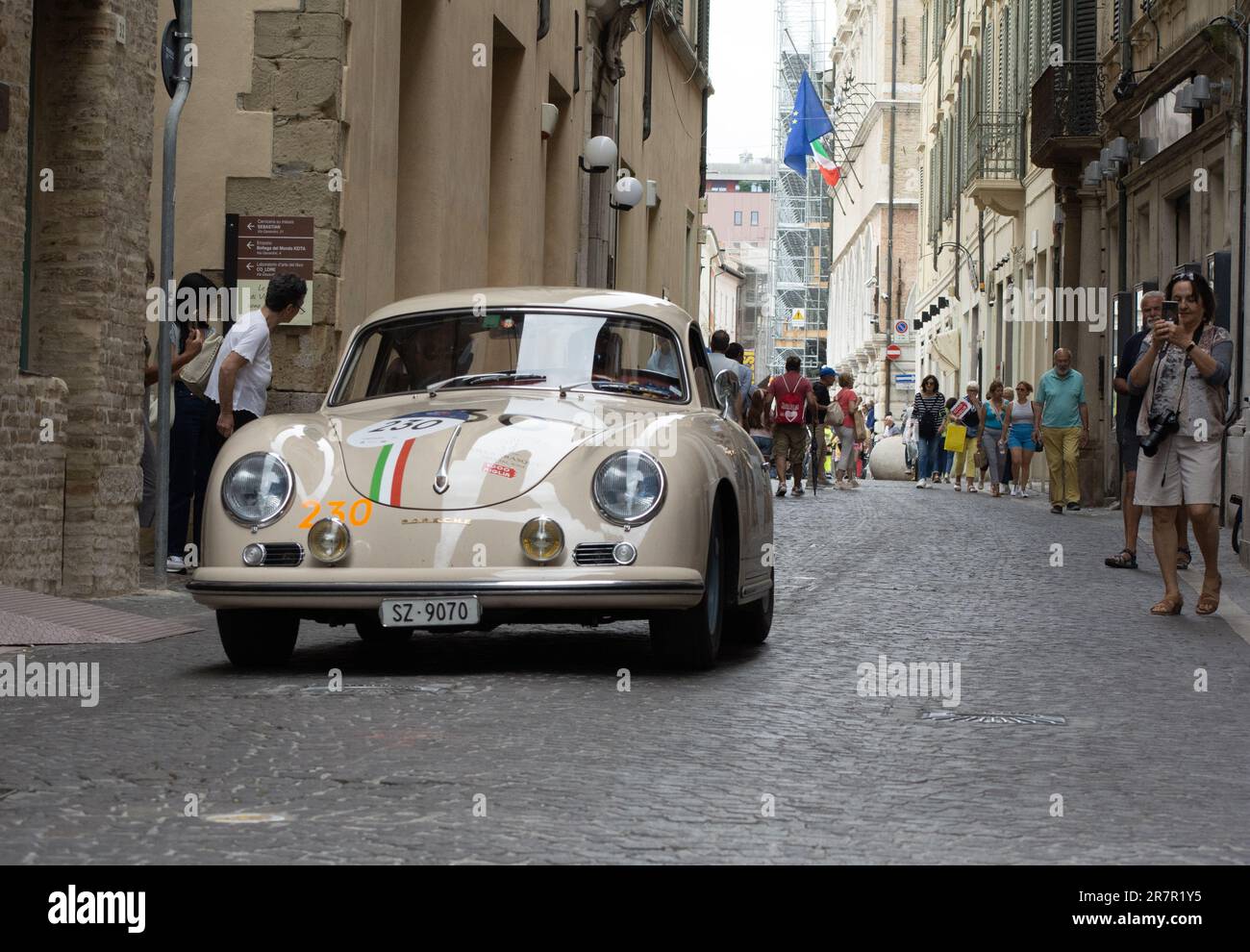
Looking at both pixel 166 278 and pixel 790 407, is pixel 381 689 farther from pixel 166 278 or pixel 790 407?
pixel 790 407

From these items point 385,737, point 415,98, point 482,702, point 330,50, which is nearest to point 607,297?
point 482,702

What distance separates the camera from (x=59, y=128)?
11789 millimetres

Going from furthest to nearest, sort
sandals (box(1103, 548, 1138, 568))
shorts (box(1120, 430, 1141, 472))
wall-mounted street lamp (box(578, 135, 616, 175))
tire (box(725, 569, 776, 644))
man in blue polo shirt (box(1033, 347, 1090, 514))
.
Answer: wall-mounted street lamp (box(578, 135, 616, 175)) → man in blue polo shirt (box(1033, 347, 1090, 514)) → shorts (box(1120, 430, 1141, 472)) → sandals (box(1103, 548, 1138, 568)) → tire (box(725, 569, 776, 644))

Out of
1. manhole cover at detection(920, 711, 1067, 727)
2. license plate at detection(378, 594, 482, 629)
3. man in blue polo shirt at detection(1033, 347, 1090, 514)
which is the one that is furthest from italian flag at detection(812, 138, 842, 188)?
manhole cover at detection(920, 711, 1067, 727)

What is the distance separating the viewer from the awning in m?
53.7

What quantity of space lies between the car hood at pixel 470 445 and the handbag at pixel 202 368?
440cm

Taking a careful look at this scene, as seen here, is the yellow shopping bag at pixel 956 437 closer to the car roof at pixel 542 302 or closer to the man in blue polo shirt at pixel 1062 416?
the man in blue polo shirt at pixel 1062 416

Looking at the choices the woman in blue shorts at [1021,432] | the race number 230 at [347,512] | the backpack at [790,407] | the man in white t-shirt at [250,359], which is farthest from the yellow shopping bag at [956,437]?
the race number 230 at [347,512]

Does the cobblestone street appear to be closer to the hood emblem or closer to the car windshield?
the hood emblem

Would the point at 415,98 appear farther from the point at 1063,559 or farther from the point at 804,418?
the point at 804,418

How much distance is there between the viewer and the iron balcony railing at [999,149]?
40750mm

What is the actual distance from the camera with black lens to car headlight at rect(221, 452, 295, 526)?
5317 mm
